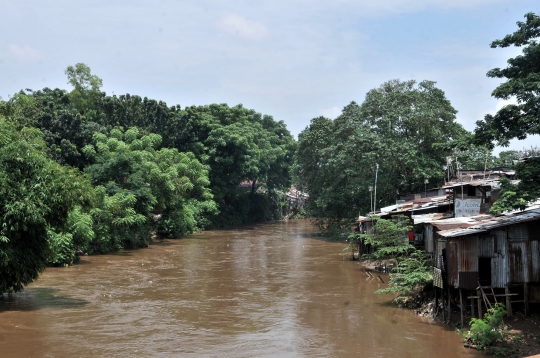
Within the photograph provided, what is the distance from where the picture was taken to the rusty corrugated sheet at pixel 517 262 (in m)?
13.1

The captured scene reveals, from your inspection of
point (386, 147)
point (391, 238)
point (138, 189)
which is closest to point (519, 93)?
point (391, 238)

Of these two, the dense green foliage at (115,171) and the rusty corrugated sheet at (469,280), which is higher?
the dense green foliage at (115,171)

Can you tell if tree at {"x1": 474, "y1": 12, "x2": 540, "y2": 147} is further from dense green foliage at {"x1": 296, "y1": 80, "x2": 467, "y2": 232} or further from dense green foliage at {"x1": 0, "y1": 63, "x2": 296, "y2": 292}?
dense green foliage at {"x1": 296, "y1": 80, "x2": 467, "y2": 232}

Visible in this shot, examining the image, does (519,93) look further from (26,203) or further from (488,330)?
(26,203)

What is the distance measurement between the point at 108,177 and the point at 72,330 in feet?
61.4

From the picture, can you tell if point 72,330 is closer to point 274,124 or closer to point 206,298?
point 206,298

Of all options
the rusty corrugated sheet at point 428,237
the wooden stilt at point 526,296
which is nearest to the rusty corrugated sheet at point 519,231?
the wooden stilt at point 526,296

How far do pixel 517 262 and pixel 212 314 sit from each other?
8.78 metres

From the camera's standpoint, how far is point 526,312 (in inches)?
512

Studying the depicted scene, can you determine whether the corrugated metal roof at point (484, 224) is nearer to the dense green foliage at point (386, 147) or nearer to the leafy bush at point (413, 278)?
the leafy bush at point (413, 278)

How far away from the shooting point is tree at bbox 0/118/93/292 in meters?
14.1

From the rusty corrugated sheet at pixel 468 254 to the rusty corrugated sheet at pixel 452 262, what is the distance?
0.11m

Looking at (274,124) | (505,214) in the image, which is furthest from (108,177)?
(274,124)

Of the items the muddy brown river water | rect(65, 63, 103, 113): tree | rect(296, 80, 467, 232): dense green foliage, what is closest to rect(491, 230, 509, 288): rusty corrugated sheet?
the muddy brown river water
